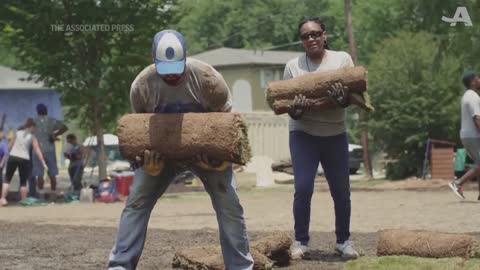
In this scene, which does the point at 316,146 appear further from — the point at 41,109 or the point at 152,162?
the point at 41,109

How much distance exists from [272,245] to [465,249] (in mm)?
1458

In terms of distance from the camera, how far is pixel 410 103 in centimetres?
3047

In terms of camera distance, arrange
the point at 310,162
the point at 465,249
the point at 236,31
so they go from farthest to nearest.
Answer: the point at 236,31, the point at 310,162, the point at 465,249

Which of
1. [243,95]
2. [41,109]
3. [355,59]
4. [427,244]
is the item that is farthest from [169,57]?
[243,95]

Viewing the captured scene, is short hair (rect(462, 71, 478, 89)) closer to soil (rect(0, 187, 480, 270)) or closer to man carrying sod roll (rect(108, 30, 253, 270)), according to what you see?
soil (rect(0, 187, 480, 270))

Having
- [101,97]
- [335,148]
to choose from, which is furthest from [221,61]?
[335,148]

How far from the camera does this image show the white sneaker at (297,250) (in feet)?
27.0

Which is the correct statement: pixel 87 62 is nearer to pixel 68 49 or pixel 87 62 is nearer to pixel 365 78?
pixel 68 49

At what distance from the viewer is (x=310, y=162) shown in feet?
27.3

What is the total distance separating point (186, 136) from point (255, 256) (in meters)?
1.30

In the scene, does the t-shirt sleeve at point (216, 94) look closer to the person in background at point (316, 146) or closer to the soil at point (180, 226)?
the person in background at point (316, 146)

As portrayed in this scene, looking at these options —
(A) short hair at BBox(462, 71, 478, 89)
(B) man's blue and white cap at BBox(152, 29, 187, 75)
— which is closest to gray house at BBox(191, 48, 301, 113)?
(A) short hair at BBox(462, 71, 478, 89)

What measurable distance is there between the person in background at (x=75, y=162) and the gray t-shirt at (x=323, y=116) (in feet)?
41.5

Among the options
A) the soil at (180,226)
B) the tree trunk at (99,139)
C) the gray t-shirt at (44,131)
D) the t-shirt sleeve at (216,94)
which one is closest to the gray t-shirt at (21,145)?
the gray t-shirt at (44,131)
